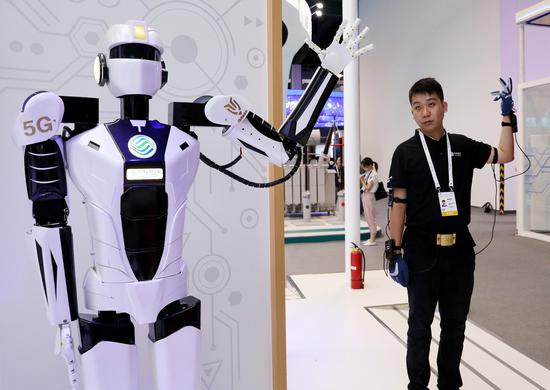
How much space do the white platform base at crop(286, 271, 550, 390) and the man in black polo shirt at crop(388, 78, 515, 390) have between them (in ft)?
1.77

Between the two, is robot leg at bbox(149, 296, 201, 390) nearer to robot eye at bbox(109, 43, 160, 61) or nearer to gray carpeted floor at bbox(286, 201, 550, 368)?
robot eye at bbox(109, 43, 160, 61)

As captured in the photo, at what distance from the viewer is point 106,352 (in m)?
1.38

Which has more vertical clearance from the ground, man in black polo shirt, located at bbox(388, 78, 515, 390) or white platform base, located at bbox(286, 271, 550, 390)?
man in black polo shirt, located at bbox(388, 78, 515, 390)

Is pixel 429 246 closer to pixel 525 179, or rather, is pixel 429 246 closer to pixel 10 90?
pixel 10 90

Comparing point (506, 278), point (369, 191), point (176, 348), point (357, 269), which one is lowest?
point (506, 278)

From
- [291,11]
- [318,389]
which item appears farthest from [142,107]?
Result: [291,11]

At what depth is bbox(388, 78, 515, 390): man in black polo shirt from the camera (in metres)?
2.22

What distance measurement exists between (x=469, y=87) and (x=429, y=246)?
9.87 meters

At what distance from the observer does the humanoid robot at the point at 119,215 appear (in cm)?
134

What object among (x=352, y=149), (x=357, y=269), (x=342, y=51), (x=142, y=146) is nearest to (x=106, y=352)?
(x=142, y=146)

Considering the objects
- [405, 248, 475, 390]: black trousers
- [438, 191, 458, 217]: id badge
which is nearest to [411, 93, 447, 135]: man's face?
[438, 191, 458, 217]: id badge

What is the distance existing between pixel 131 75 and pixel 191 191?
803 millimetres

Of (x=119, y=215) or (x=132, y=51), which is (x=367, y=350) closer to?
(x=119, y=215)

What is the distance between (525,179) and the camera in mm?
7312
